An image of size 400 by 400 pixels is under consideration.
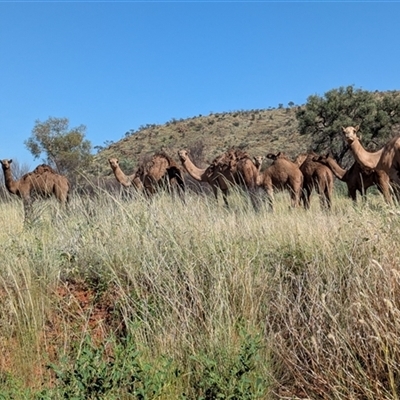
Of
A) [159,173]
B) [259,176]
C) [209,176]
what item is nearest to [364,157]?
[259,176]

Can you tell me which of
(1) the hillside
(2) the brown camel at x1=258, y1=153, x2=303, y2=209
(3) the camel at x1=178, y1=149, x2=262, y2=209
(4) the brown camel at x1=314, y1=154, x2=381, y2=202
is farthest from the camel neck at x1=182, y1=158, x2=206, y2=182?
(1) the hillside

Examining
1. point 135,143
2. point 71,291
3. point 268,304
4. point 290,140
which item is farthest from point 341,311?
point 135,143

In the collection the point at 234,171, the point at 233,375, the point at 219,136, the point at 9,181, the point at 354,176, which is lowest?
the point at 233,375

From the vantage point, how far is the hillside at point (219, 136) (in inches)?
1751

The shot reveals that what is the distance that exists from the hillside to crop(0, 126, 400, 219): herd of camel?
85.6ft

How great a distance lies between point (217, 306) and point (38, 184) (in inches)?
437

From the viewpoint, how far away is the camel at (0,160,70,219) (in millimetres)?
13727

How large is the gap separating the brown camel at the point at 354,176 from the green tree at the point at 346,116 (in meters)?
15.6

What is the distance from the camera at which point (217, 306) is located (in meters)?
3.90

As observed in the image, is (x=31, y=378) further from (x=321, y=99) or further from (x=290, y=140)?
(x=290, y=140)

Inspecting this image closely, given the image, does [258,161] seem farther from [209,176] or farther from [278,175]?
[209,176]

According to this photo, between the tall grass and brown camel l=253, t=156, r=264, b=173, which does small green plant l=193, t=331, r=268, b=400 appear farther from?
brown camel l=253, t=156, r=264, b=173

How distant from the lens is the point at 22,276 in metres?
4.64

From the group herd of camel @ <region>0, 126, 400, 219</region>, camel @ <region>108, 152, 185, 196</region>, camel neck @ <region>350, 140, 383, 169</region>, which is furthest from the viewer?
camel @ <region>108, 152, 185, 196</region>
